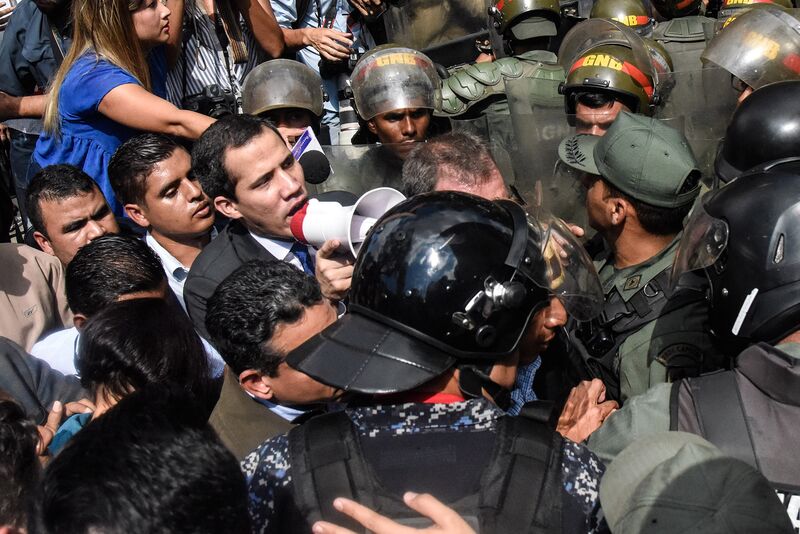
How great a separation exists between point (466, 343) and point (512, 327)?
13 centimetres

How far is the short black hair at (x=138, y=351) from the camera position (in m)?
A: 2.61

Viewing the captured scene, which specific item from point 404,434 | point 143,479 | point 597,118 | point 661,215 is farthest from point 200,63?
point 143,479

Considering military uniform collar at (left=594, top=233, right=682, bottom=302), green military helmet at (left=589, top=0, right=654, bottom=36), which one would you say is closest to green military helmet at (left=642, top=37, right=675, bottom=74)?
green military helmet at (left=589, top=0, right=654, bottom=36)

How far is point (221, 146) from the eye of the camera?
3443 millimetres

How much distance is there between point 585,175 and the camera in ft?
11.1

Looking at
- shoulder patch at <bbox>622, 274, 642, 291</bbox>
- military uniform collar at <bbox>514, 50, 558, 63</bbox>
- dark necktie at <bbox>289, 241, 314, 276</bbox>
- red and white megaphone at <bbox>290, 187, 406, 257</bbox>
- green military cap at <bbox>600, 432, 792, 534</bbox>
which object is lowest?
dark necktie at <bbox>289, 241, 314, 276</bbox>

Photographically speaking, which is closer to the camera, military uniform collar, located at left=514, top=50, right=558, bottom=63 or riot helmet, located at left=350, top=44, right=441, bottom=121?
riot helmet, located at left=350, top=44, right=441, bottom=121

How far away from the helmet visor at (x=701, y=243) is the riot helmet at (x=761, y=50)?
2.14 m

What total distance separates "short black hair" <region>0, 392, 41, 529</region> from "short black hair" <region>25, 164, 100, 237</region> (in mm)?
2035

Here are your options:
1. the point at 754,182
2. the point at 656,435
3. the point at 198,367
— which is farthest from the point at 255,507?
the point at 754,182

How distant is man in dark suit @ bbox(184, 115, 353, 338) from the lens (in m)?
3.39

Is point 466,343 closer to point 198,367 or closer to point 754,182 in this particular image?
point 754,182

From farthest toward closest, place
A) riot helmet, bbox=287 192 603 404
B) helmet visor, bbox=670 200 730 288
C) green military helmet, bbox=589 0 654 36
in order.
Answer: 1. green military helmet, bbox=589 0 654 36
2. helmet visor, bbox=670 200 730 288
3. riot helmet, bbox=287 192 603 404

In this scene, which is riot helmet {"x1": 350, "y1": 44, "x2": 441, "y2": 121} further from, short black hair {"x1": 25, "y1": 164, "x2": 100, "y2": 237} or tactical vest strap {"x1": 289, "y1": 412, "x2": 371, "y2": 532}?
tactical vest strap {"x1": 289, "y1": 412, "x2": 371, "y2": 532}
